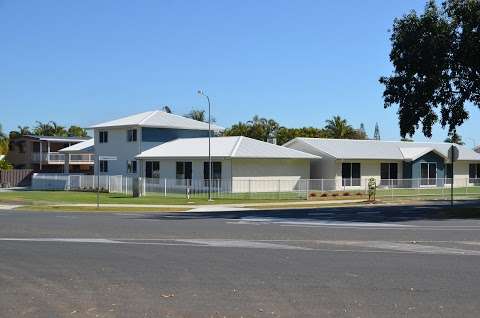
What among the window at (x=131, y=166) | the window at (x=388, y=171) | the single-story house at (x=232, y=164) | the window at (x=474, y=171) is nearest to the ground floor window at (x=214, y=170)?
the single-story house at (x=232, y=164)

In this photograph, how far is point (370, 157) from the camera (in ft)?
166

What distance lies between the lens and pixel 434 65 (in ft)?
90.8

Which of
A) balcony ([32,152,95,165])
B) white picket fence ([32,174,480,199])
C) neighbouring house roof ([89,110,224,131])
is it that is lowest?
white picket fence ([32,174,480,199])

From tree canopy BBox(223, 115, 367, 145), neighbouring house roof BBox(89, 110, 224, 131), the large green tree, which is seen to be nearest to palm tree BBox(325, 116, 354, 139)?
tree canopy BBox(223, 115, 367, 145)

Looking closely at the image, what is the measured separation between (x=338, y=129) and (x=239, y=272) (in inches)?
2714

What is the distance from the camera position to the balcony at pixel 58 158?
228 ft

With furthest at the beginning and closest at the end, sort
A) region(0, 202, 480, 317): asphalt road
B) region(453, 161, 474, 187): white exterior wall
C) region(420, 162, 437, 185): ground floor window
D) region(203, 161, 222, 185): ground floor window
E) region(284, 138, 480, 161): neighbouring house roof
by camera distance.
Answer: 1. region(453, 161, 474, 187): white exterior wall
2. region(420, 162, 437, 185): ground floor window
3. region(284, 138, 480, 161): neighbouring house roof
4. region(203, 161, 222, 185): ground floor window
5. region(0, 202, 480, 317): asphalt road

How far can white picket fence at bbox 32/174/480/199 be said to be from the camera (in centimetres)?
4144

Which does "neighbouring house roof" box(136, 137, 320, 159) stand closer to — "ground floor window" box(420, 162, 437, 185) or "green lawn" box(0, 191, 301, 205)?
"green lawn" box(0, 191, 301, 205)

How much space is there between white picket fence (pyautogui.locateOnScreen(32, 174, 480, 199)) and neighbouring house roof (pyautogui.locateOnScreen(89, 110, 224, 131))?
6215 mm

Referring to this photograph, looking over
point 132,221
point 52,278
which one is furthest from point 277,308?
point 132,221

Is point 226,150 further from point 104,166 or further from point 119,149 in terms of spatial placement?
point 104,166

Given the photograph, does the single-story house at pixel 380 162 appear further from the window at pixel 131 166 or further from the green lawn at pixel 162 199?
the window at pixel 131 166

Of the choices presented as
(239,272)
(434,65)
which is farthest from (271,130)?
(239,272)
